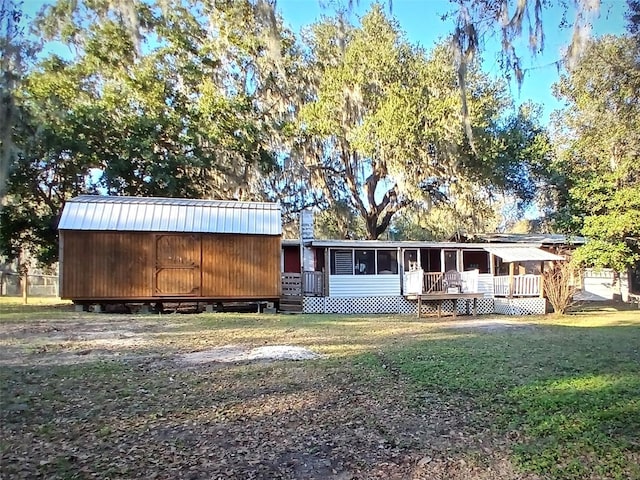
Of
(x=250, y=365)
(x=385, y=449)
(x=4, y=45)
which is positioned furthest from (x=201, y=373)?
(x=4, y=45)

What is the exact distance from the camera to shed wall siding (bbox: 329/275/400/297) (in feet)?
53.0

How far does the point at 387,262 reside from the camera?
1692 cm

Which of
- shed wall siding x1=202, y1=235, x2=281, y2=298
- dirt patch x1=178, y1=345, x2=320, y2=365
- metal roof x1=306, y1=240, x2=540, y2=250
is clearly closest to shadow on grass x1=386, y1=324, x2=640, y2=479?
dirt patch x1=178, y1=345, x2=320, y2=365

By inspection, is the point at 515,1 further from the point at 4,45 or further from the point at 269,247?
the point at 269,247

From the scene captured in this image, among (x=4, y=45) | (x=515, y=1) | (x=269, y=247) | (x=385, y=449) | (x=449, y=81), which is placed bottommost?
(x=385, y=449)

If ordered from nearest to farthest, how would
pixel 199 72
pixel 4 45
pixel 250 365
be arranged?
pixel 4 45 → pixel 250 365 → pixel 199 72

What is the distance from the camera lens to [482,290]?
55.2ft

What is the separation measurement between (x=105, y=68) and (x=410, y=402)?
16.5 m

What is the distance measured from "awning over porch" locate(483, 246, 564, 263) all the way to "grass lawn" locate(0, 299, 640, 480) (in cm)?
795

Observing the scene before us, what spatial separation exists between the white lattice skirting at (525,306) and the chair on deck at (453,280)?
1843 millimetres

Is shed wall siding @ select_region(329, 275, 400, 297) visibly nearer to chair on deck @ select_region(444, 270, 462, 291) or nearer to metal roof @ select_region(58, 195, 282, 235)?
chair on deck @ select_region(444, 270, 462, 291)

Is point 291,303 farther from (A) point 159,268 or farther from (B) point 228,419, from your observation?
(B) point 228,419

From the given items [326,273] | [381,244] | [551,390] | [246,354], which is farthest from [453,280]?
[551,390]

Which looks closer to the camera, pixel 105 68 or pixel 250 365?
pixel 250 365
